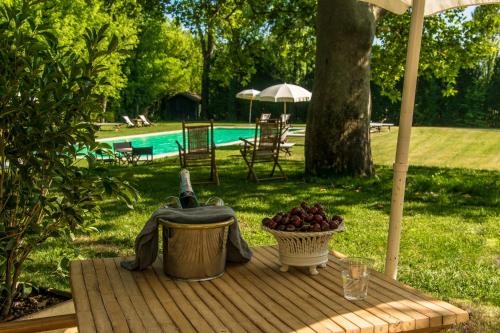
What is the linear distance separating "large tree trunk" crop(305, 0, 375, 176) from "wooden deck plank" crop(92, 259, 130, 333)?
6957mm

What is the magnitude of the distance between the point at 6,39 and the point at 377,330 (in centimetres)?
198

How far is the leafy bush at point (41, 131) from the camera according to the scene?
2.47 metres

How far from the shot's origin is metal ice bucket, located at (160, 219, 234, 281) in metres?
1.95

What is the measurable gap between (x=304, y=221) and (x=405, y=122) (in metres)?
0.84

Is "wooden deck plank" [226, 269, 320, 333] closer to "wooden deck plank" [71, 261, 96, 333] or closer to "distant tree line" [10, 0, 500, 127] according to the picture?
"wooden deck plank" [71, 261, 96, 333]

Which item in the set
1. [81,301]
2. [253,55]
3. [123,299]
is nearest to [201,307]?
[123,299]

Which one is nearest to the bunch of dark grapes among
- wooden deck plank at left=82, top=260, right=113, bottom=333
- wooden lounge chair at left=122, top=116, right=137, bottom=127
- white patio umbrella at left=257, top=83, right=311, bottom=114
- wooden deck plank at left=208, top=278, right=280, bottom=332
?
wooden deck plank at left=208, top=278, right=280, bottom=332

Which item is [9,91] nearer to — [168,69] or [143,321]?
[143,321]

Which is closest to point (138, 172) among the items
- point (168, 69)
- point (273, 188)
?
point (273, 188)

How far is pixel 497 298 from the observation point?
12.2 feet

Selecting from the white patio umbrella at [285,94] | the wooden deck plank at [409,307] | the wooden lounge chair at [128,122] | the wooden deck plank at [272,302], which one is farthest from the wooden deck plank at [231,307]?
the wooden lounge chair at [128,122]

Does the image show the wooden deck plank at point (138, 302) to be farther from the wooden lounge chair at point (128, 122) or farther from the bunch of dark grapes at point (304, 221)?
the wooden lounge chair at point (128, 122)

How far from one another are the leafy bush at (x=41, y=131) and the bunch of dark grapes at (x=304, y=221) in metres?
0.84

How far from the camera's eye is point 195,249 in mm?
1981
